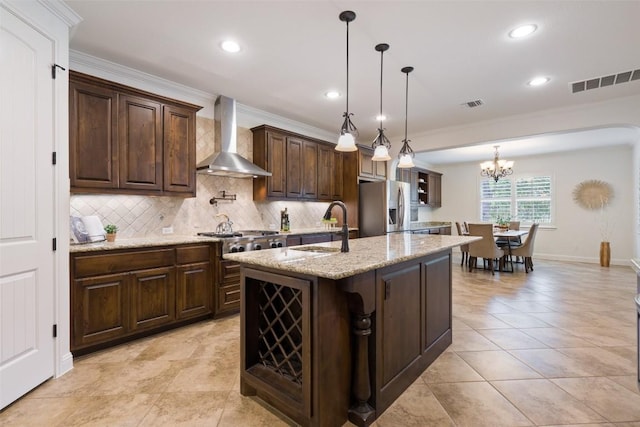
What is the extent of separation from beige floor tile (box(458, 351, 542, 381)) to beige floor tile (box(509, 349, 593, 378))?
3.1 inches

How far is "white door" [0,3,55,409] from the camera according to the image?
1856mm

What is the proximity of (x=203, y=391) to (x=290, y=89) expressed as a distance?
10.5 feet

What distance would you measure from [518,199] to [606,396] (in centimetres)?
699

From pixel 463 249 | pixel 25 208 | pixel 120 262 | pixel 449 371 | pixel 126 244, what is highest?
pixel 25 208

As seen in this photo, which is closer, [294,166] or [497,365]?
[497,365]

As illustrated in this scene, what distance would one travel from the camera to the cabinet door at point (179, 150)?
3.26 m

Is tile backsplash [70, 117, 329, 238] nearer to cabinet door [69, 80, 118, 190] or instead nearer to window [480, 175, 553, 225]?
cabinet door [69, 80, 118, 190]

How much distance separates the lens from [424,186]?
28.0 ft

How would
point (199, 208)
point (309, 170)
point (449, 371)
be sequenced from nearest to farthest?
point (449, 371) → point (199, 208) → point (309, 170)

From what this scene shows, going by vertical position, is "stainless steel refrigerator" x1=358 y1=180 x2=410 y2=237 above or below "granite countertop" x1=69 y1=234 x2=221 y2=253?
above

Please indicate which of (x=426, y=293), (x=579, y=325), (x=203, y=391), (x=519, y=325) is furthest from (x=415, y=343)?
(x=579, y=325)

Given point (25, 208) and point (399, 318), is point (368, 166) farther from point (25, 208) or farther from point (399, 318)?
point (25, 208)

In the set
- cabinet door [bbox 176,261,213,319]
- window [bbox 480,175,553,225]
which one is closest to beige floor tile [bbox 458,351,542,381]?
cabinet door [bbox 176,261,213,319]

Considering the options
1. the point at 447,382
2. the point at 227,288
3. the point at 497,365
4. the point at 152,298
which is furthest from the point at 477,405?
the point at 152,298
